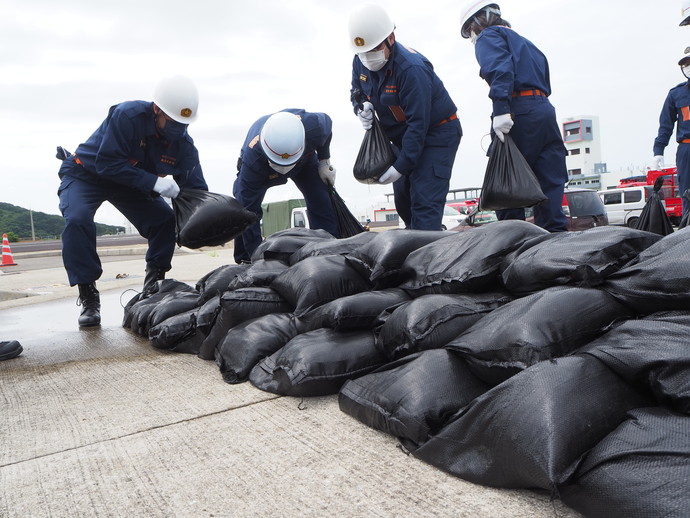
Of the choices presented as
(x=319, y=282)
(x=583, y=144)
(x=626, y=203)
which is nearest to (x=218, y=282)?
(x=319, y=282)

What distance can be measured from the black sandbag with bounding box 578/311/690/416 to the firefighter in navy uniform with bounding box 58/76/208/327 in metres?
2.85

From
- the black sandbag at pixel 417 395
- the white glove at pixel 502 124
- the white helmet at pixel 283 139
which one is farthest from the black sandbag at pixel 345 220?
the black sandbag at pixel 417 395

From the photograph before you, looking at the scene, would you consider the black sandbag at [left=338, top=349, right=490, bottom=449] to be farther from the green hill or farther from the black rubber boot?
the green hill

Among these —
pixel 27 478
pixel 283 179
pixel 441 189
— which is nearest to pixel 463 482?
pixel 27 478

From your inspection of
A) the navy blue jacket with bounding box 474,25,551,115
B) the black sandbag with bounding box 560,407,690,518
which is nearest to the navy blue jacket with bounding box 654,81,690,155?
the navy blue jacket with bounding box 474,25,551,115

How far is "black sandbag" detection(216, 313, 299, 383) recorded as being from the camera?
2037mm

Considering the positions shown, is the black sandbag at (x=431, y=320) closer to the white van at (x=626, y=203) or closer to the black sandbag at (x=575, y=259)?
the black sandbag at (x=575, y=259)

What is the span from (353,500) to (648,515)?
0.53 meters

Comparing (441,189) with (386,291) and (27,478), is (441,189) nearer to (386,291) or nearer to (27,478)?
(386,291)

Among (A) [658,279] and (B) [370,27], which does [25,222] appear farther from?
(A) [658,279]

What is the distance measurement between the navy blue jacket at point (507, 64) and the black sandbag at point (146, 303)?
2.09m

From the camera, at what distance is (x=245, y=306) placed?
2.24 meters

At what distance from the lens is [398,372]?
150cm

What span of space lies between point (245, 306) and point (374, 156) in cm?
184
